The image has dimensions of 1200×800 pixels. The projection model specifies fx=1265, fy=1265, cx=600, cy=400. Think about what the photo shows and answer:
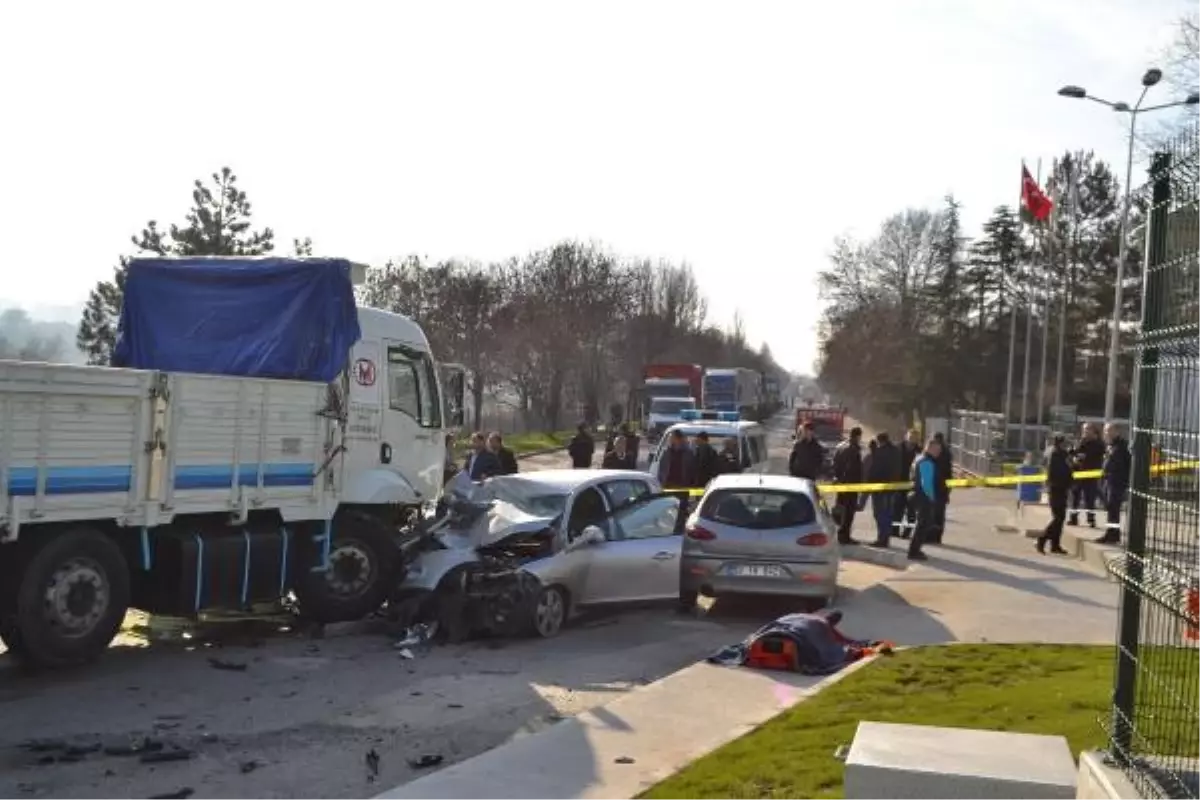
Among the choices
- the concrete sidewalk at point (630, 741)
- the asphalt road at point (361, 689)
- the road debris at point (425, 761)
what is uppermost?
the concrete sidewalk at point (630, 741)

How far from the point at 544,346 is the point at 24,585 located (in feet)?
174

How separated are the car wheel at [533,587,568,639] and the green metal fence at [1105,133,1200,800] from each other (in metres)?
7.11

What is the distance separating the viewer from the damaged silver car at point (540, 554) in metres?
11.2

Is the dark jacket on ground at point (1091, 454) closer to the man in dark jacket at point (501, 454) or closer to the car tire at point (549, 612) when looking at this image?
the man in dark jacket at point (501, 454)

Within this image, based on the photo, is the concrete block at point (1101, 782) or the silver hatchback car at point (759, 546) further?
the silver hatchback car at point (759, 546)

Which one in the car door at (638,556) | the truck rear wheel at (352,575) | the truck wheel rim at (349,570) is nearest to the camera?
the truck rear wheel at (352,575)

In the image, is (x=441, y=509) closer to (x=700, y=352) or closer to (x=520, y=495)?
(x=520, y=495)

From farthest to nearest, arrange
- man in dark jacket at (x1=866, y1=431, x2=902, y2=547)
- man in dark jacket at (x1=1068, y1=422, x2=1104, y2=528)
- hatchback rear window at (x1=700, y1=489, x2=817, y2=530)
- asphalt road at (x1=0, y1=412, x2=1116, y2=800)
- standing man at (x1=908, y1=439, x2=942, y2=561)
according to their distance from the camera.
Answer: man in dark jacket at (x1=1068, y1=422, x2=1104, y2=528) < man in dark jacket at (x1=866, y1=431, x2=902, y2=547) < standing man at (x1=908, y1=439, x2=942, y2=561) < hatchback rear window at (x1=700, y1=489, x2=817, y2=530) < asphalt road at (x1=0, y1=412, x2=1116, y2=800)

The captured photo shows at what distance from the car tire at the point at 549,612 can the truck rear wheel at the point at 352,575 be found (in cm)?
166

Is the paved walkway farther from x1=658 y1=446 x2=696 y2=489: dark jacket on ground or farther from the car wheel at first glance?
x1=658 y1=446 x2=696 y2=489: dark jacket on ground

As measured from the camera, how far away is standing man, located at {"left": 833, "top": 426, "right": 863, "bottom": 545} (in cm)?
1889

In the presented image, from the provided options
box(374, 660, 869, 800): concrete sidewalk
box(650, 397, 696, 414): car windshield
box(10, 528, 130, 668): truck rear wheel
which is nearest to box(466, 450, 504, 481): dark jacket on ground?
box(10, 528, 130, 668): truck rear wheel

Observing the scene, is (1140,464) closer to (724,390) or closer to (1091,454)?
(1091,454)

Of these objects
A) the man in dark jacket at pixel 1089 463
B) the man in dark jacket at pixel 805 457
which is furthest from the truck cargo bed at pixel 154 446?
the man in dark jacket at pixel 1089 463
